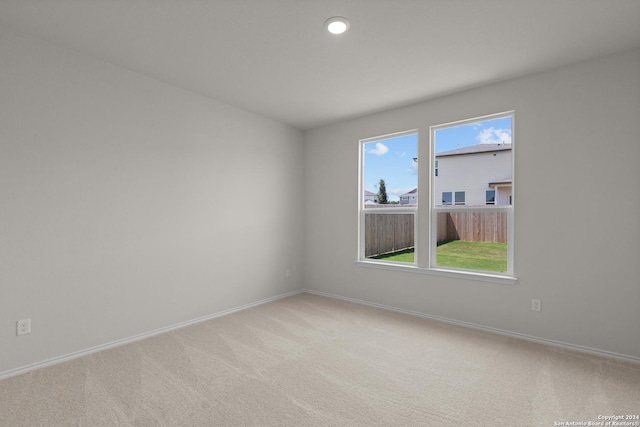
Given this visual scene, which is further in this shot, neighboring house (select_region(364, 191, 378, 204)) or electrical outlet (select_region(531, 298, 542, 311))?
neighboring house (select_region(364, 191, 378, 204))

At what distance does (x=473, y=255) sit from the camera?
11.3 ft

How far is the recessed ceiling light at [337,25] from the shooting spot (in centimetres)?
216

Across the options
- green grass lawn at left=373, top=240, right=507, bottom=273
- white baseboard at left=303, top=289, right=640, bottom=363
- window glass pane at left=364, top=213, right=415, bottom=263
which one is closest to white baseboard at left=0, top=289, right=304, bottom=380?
white baseboard at left=303, top=289, right=640, bottom=363

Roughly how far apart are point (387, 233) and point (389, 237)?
0.20 feet

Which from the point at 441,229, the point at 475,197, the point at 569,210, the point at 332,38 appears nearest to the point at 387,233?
the point at 441,229

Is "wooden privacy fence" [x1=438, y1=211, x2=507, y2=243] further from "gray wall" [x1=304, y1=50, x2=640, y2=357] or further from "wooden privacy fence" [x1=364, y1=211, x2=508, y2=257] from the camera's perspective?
"gray wall" [x1=304, y1=50, x2=640, y2=357]

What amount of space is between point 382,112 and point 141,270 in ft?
Result: 10.9

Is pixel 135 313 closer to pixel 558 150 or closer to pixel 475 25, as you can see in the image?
pixel 475 25

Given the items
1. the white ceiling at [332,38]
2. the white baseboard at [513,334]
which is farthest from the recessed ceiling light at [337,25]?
the white baseboard at [513,334]

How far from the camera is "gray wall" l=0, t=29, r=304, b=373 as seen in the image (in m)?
2.33

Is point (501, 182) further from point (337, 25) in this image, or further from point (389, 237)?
point (337, 25)

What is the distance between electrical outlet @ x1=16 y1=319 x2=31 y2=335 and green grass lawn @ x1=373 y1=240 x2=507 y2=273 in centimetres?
387

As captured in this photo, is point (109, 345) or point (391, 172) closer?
point (109, 345)

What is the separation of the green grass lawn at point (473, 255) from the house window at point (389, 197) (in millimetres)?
391
